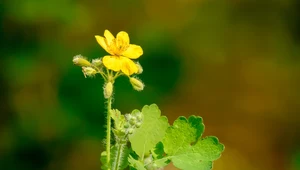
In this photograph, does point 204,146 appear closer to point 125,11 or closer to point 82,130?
point 82,130

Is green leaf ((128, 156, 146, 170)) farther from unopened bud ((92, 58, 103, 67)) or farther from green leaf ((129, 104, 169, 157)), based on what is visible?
unopened bud ((92, 58, 103, 67))

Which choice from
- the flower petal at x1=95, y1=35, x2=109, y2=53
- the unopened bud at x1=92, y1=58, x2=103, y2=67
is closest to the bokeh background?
the flower petal at x1=95, y1=35, x2=109, y2=53

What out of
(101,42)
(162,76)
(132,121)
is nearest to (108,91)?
(132,121)

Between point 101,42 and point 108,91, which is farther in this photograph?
point 101,42

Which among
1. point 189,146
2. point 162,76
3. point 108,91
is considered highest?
point 108,91

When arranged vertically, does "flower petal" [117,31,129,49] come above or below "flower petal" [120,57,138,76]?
above

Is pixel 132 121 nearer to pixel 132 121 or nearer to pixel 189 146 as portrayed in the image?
pixel 132 121

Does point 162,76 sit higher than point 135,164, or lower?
lower
